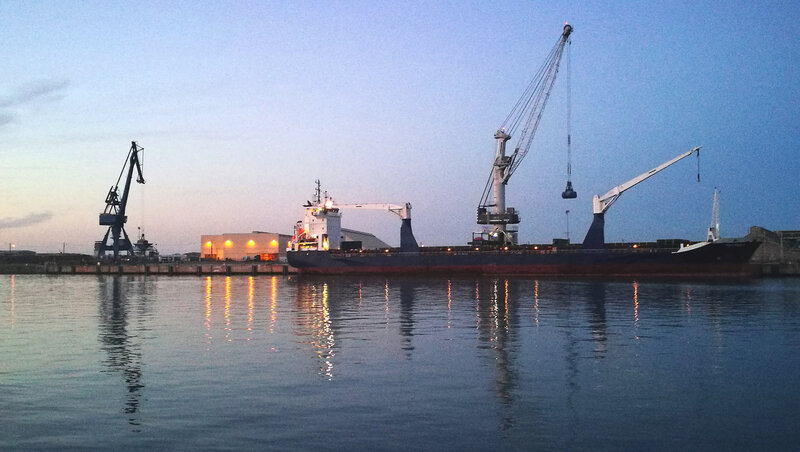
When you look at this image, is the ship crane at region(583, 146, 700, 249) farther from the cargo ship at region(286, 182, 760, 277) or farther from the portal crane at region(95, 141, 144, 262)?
→ the portal crane at region(95, 141, 144, 262)

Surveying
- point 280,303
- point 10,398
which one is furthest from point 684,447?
point 280,303

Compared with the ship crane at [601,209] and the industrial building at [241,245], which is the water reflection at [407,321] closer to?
the ship crane at [601,209]

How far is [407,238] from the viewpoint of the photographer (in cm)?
8031

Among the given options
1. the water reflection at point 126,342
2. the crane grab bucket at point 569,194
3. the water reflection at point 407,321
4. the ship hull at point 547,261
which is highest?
the crane grab bucket at point 569,194

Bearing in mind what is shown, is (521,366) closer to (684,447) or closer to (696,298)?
(684,447)

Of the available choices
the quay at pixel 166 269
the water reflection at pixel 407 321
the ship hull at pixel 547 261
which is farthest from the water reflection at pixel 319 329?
the quay at pixel 166 269

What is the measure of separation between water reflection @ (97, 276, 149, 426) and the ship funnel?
138ft

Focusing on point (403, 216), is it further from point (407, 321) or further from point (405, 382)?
point (405, 382)

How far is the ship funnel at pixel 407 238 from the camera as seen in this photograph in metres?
79.8

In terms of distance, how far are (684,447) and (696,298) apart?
33.9 m

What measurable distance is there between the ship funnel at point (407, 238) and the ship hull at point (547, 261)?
1.29 m

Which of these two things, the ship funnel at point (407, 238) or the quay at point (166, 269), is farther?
the quay at point (166, 269)

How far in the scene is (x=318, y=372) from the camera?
16266 mm

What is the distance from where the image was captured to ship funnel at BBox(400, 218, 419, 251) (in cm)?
7981
